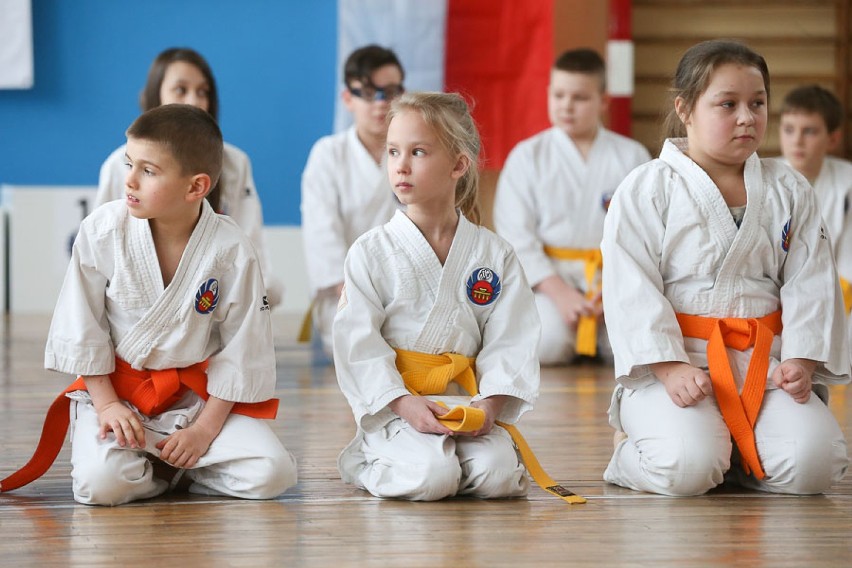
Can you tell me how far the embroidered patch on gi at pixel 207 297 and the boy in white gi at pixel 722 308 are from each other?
77cm

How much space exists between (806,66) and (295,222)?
9.89 feet

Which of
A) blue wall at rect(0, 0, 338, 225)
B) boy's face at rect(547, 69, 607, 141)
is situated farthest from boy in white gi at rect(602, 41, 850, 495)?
blue wall at rect(0, 0, 338, 225)

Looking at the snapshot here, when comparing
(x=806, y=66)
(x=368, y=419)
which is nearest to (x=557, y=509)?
(x=368, y=419)

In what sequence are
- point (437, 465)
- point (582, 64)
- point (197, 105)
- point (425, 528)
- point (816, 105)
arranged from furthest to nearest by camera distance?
point (582, 64) < point (816, 105) < point (197, 105) < point (437, 465) < point (425, 528)

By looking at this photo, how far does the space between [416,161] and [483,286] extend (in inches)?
10.9

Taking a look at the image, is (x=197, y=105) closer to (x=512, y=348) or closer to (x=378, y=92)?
(x=378, y=92)

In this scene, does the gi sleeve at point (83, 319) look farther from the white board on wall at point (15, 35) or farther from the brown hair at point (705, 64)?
the white board on wall at point (15, 35)

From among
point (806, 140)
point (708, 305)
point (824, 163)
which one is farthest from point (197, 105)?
point (824, 163)

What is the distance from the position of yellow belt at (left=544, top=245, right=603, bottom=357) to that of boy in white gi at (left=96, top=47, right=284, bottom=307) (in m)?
1.22

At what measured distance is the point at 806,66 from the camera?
6.63 m

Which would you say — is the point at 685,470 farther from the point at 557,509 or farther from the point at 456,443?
the point at 456,443

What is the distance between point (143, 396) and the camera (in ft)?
7.29

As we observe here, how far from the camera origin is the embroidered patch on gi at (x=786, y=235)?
92.8 inches

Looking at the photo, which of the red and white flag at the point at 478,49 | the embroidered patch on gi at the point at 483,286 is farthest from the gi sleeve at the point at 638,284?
the red and white flag at the point at 478,49
